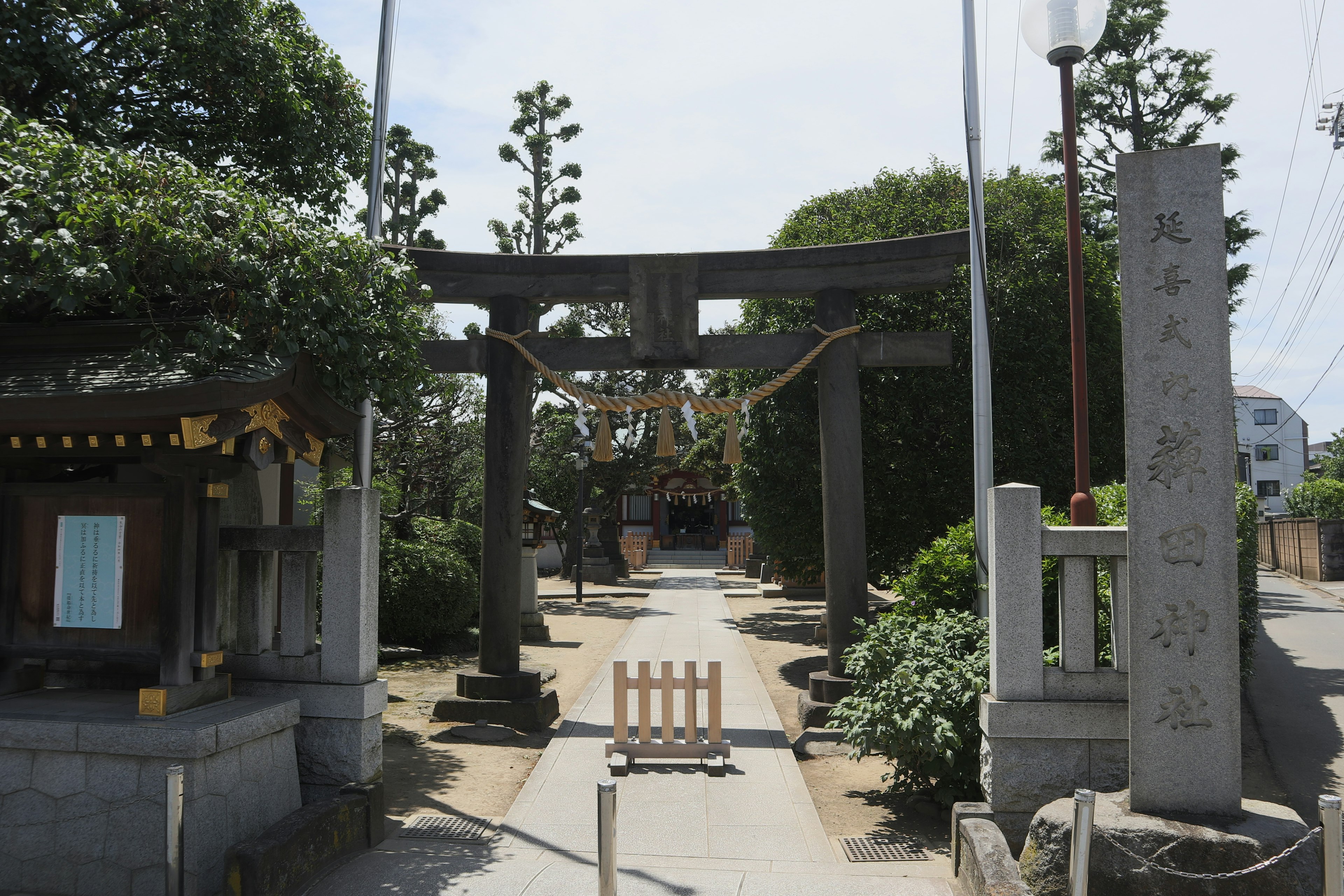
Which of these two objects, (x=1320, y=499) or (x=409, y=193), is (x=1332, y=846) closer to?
(x=409, y=193)

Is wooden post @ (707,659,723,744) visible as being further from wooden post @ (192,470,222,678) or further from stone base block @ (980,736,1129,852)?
wooden post @ (192,470,222,678)

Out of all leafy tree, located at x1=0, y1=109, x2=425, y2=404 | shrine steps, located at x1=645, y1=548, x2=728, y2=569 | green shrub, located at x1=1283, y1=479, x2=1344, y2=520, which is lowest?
shrine steps, located at x1=645, y1=548, x2=728, y2=569

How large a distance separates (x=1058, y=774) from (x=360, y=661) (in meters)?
4.68

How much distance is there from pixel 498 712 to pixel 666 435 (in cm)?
353

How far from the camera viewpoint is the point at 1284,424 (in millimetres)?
55594

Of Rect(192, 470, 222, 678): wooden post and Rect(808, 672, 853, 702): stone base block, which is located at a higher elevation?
Rect(192, 470, 222, 678): wooden post

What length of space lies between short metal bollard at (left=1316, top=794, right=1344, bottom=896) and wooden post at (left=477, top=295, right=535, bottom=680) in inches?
280

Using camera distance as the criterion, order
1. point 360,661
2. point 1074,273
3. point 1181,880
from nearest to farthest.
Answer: point 1181,880, point 360,661, point 1074,273

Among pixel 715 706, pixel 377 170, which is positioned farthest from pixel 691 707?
pixel 377 170

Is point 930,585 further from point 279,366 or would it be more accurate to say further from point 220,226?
point 220,226

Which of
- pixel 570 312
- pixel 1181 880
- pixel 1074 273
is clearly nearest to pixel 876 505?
pixel 1074 273

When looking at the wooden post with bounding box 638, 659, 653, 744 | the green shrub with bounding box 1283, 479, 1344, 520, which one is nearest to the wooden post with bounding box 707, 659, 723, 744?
the wooden post with bounding box 638, 659, 653, 744

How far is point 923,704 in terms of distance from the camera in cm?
618

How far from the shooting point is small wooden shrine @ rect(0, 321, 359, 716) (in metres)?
5.30
